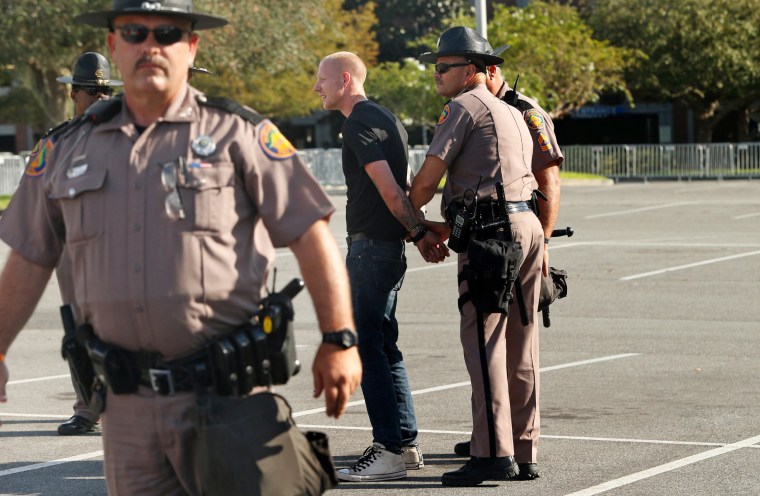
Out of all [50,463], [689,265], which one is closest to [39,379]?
[50,463]

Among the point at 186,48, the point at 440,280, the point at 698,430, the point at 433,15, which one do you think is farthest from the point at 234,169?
the point at 433,15

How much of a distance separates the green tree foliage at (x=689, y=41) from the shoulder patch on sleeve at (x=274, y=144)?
139ft

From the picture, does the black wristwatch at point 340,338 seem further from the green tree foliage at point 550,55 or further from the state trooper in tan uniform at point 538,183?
the green tree foliage at point 550,55

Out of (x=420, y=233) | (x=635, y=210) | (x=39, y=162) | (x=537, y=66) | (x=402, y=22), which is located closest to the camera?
(x=39, y=162)

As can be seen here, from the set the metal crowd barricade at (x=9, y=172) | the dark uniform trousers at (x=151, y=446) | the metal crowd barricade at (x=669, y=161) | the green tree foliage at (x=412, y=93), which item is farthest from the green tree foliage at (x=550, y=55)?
the dark uniform trousers at (x=151, y=446)

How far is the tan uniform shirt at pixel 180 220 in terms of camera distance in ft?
12.5

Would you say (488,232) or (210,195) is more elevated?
(210,195)

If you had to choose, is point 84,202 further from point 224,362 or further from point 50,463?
point 50,463

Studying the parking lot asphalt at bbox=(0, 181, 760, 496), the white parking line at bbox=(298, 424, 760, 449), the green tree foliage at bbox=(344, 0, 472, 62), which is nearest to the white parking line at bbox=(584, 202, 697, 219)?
the parking lot asphalt at bbox=(0, 181, 760, 496)

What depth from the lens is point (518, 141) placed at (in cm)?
634

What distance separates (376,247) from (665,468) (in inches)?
68.9

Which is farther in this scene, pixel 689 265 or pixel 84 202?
pixel 689 265

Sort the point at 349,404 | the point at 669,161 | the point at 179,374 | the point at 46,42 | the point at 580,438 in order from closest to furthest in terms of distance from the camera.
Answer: the point at 179,374 < the point at 580,438 < the point at 349,404 < the point at 46,42 < the point at 669,161

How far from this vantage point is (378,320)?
6.43 meters
